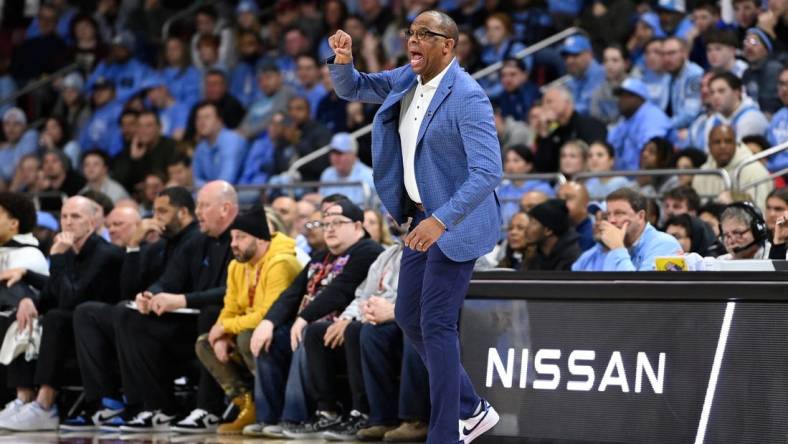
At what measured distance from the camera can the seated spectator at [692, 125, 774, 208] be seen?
419 inches

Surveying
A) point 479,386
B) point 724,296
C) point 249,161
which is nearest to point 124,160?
point 249,161

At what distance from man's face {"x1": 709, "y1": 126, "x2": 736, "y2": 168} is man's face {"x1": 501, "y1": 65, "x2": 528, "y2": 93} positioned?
11.0ft

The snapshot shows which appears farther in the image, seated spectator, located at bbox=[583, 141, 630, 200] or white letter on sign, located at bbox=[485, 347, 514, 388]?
seated spectator, located at bbox=[583, 141, 630, 200]

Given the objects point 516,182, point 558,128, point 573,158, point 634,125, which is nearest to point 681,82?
point 634,125

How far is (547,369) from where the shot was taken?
7000 millimetres

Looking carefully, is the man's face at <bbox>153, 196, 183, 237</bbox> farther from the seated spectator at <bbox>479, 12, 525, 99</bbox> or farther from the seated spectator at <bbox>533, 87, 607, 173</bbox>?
the seated spectator at <bbox>479, 12, 525, 99</bbox>

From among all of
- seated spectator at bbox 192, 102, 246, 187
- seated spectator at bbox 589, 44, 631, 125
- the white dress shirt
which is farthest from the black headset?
seated spectator at bbox 192, 102, 246, 187

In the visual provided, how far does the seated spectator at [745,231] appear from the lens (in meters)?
8.00

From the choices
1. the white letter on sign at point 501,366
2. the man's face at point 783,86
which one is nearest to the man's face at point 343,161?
the man's face at point 783,86

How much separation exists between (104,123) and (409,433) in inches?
395

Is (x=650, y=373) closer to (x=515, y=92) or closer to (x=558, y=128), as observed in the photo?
(x=558, y=128)

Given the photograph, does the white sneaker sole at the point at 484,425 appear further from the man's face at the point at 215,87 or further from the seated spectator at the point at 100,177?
the man's face at the point at 215,87

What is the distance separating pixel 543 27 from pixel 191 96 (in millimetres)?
4669

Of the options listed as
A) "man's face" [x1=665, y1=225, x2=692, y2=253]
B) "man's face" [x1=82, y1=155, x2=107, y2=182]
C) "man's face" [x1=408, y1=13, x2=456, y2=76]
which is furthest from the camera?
"man's face" [x1=82, y1=155, x2=107, y2=182]
